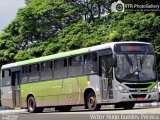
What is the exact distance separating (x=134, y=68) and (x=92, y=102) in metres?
2.52

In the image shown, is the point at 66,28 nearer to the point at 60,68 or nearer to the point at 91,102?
the point at 60,68

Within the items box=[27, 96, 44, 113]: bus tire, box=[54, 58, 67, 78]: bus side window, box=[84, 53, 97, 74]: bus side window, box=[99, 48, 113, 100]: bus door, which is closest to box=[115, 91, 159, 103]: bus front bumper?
box=[99, 48, 113, 100]: bus door

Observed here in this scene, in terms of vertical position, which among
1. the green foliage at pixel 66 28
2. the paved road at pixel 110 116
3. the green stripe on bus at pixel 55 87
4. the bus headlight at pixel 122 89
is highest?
the green foliage at pixel 66 28

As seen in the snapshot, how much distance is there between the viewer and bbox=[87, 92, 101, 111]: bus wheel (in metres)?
23.0

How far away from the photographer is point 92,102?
23312mm

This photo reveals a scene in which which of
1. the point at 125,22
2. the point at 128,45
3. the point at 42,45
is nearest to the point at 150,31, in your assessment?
the point at 125,22

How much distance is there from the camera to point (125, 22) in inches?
1492

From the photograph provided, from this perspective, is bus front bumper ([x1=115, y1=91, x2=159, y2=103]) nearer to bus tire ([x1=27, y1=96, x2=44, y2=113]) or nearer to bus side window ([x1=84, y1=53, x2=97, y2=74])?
bus side window ([x1=84, y1=53, x2=97, y2=74])

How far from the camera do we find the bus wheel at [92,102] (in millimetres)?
23028

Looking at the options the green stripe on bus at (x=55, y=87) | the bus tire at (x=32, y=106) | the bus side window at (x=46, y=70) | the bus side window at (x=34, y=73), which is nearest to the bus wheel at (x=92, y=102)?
the green stripe on bus at (x=55, y=87)

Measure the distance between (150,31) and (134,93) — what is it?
49.8 feet

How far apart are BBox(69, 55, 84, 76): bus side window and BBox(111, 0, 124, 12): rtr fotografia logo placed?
16209mm

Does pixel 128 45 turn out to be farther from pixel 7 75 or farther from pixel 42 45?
pixel 42 45

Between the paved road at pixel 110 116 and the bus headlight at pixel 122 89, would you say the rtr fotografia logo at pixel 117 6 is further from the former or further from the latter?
the paved road at pixel 110 116
